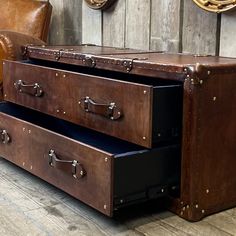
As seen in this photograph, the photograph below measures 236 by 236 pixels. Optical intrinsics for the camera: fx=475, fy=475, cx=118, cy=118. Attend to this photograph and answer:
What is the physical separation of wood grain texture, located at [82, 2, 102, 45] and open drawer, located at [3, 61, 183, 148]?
0.71m

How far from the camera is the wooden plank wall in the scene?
6.01ft

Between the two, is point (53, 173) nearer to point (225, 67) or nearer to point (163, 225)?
point (163, 225)

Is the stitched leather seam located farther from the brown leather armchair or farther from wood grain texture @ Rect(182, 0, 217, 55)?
wood grain texture @ Rect(182, 0, 217, 55)

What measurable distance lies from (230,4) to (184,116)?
56 centimetres

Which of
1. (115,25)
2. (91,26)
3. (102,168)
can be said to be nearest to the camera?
(102,168)

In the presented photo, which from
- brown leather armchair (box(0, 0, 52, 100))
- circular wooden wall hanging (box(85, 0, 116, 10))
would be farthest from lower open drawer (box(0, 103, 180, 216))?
brown leather armchair (box(0, 0, 52, 100))

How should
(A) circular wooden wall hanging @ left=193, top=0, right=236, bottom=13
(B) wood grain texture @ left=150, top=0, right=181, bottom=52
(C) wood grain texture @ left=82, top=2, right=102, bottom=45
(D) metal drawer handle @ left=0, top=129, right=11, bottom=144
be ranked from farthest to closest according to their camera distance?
(C) wood grain texture @ left=82, top=2, right=102, bottom=45 < (B) wood grain texture @ left=150, top=0, right=181, bottom=52 < (D) metal drawer handle @ left=0, top=129, right=11, bottom=144 < (A) circular wooden wall hanging @ left=193, top=0, right=236, bottom=13

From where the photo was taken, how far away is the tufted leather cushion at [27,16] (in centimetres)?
263

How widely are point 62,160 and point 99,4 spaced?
3.72ft

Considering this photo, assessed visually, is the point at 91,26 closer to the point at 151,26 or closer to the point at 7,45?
the point at 151,26

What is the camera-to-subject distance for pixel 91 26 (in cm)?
253

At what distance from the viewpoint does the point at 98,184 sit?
4.40 feet

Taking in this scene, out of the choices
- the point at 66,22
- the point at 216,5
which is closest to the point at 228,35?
the point at 216,5

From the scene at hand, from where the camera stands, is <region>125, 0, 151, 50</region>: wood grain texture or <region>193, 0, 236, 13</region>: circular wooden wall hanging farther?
<region>125, 0, 151, 50</region>: wood grain texture
